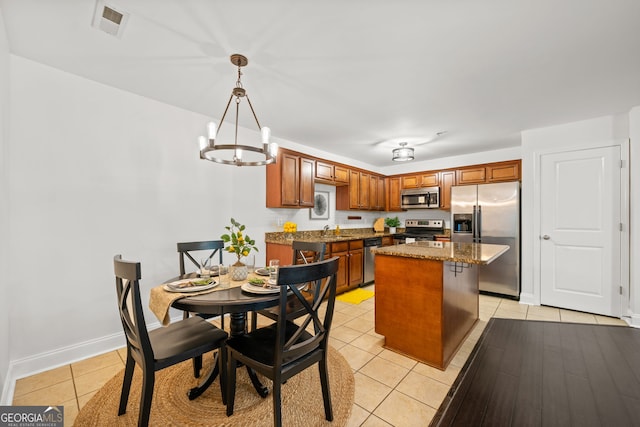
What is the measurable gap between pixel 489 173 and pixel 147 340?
16.8 feet

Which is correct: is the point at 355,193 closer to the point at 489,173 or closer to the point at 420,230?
the point at 420,230

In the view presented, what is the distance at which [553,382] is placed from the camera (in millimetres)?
1251

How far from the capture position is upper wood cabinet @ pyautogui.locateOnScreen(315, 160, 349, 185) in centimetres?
446

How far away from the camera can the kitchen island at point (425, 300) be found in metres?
2.17

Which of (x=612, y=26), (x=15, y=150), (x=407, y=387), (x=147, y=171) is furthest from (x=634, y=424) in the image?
(x=15, y=150)

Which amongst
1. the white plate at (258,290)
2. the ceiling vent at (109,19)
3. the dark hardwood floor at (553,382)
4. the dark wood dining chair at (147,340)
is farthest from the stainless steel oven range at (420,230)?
the ceiling vent at (109,19)

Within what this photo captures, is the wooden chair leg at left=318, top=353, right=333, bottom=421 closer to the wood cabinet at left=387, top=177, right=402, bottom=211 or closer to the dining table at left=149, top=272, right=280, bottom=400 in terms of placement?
the dining table at left=149, top=272, right=280, bottom=400

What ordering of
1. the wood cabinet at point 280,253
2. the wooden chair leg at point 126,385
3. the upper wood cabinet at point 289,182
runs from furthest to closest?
the upper wood cabinet at point 289,182 < the wood cabinet at point 280,253 < the wooden chair leg at point 126,385

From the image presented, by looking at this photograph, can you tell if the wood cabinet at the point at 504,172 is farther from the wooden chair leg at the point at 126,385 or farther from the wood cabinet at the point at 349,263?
the wooden chair leg at the point at 126,385

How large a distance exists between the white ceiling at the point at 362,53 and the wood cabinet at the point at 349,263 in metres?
1.98

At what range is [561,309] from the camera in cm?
350

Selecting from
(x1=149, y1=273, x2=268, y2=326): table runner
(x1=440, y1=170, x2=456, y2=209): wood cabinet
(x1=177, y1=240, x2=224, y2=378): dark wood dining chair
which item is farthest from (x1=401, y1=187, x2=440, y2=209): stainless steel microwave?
(x1=149, y1=273, x2=268, y2=326): table runner

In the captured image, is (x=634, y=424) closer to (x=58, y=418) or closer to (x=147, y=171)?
(x=58, y=418)

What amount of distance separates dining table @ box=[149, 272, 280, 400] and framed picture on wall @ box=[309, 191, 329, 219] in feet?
9.77
